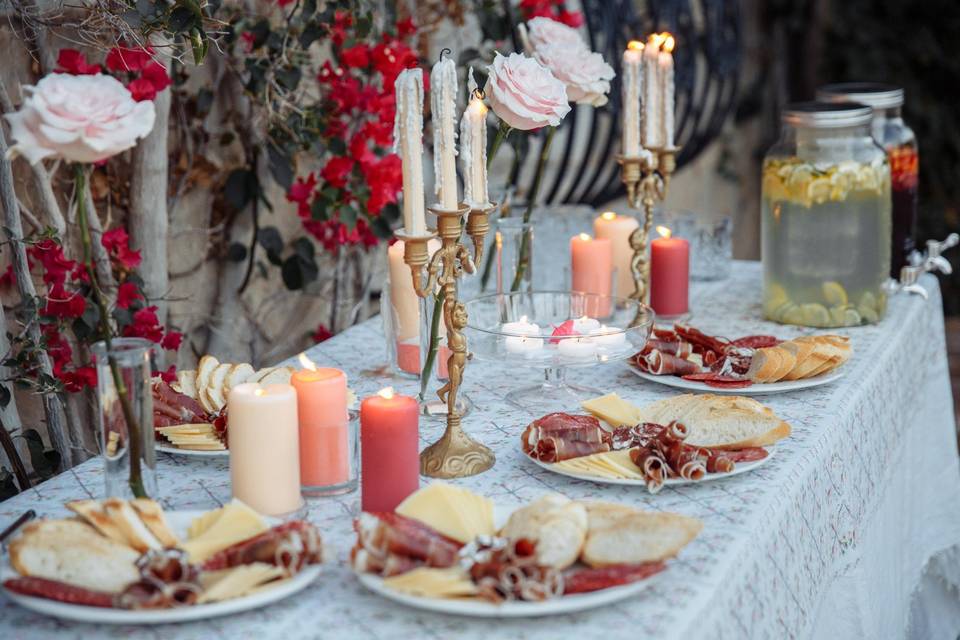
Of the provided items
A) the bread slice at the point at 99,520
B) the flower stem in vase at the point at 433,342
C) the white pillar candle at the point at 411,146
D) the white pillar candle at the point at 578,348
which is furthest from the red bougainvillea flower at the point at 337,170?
the bread slice at the point at 99,520

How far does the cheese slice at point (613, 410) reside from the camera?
4.01 ft

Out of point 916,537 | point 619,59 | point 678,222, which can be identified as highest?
point 619,59

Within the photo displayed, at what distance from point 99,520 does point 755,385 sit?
786 millimetres

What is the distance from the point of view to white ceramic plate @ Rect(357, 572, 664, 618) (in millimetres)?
827

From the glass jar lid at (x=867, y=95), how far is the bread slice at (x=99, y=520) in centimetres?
139

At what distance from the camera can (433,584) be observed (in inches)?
33.3

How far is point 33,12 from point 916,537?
5.09ft

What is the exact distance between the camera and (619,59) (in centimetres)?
247

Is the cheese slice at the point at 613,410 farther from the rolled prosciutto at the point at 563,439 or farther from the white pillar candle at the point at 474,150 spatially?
the white pillar candle at the point at 474,150

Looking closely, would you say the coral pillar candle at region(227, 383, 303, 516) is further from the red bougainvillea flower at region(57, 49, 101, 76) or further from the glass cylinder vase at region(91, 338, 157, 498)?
the red bougainvillea flower at region(57, 49, 101, 76)

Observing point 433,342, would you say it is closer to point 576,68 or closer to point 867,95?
point 576,68

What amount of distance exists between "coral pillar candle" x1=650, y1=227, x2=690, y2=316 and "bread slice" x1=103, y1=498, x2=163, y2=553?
39.5 inches

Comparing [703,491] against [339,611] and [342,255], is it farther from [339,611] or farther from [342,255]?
[342,255]

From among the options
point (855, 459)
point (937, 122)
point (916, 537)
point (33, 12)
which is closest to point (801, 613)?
point (855, 459)
